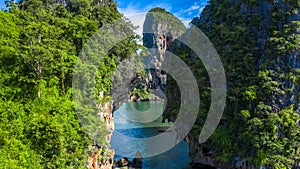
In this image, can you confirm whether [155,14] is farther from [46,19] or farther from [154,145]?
[46,19]

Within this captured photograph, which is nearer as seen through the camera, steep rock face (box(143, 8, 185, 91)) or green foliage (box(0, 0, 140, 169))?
green foliage (box(0, 0, 140, 169))

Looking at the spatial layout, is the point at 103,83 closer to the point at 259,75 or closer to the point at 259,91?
the point at 259,91

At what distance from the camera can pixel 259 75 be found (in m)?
19.6

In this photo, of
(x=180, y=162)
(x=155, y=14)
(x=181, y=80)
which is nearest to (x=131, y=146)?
(x=180, y=162)

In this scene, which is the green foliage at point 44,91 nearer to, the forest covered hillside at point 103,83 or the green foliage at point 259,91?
the forest covered hillside at point 103,83

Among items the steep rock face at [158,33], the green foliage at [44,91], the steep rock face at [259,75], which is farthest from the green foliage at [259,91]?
the steep rock face at [158,33]

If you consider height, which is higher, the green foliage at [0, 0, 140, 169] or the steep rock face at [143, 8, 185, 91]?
the steep rock face at [143, 8, 185, 91]

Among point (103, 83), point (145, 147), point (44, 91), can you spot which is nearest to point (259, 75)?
point (103, 83)

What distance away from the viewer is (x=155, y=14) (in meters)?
53.8

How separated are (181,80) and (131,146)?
843 cm

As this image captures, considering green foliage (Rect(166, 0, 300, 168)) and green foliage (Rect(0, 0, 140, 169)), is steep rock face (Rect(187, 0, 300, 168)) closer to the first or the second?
green foliage (Rect(166, 0, 300, 168))

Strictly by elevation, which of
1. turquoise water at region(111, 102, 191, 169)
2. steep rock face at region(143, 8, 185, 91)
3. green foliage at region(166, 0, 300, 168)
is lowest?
turquoise water at region(111, 102, 191, 169)

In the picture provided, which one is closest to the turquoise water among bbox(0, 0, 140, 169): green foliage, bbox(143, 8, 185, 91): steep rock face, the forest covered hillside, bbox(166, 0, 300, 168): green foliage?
the forest covered hillside

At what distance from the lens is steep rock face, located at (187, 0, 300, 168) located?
60.0 feet
